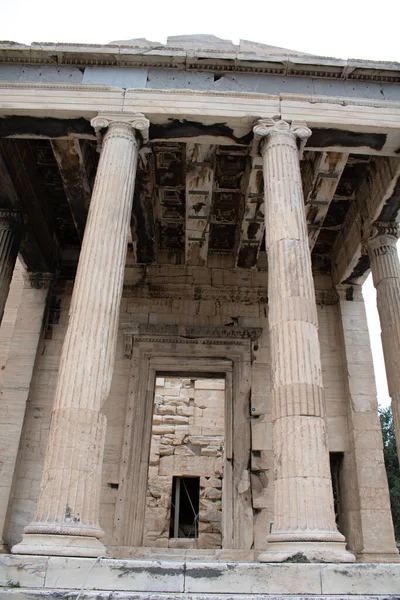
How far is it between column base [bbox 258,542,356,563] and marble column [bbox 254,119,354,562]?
0.01 metres

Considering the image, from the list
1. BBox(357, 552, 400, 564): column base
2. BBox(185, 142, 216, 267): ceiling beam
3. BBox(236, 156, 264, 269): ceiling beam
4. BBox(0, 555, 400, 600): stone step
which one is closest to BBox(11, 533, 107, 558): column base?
BBox(0, 555, 400, 600): stone step

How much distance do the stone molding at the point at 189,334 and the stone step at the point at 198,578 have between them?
8222mm

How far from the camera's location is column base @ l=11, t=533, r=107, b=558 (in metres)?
6.16

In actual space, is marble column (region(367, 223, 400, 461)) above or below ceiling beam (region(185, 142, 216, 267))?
below

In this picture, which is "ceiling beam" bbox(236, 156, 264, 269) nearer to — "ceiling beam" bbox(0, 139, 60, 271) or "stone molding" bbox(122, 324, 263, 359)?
"stone molding" bbox(122, 324, 263, 359)

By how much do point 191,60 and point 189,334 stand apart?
22.4 ft

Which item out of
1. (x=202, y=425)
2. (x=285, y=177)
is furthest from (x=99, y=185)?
(x=202, y=425)

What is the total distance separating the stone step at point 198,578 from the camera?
5699 mm

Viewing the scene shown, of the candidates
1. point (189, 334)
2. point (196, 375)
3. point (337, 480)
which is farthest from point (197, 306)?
point (337, 480)

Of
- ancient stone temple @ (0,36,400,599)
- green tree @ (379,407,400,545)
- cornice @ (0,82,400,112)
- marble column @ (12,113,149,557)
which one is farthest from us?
green tree @ (379,407,400,545)

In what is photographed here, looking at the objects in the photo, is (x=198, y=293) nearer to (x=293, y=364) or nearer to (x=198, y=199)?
(x=198, y=199)

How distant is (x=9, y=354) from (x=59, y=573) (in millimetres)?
8628

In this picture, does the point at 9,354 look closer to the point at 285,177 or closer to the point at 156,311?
the point at 156,311

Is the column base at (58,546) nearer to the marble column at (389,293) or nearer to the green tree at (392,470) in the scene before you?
the marble column at (389,293)
